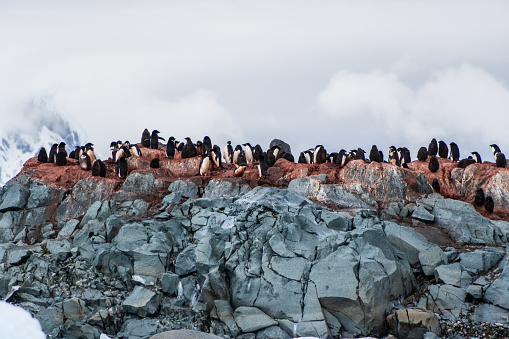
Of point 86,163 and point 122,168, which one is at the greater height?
point 86,163

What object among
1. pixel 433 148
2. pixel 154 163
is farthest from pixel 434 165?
pixel 154 163

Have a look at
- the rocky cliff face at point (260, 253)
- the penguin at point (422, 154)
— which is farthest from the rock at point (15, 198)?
the penguin at point (422, 154)

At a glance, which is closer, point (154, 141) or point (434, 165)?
point (434, 165)

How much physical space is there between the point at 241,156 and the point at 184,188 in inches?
250

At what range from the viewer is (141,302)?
18000 mm

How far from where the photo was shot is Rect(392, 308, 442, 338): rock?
16.2 meters

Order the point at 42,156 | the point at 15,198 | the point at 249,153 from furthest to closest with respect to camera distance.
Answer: the point at 249,153 < the point at 42,156 < the point at 15,198

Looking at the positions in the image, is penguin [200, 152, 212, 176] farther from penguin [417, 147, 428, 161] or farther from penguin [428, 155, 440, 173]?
penguin [417, 147, 428, 161]

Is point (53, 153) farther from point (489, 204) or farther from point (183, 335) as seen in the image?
point (489, 204)

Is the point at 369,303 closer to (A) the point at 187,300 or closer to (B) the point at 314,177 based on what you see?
(A) the point at 187,300

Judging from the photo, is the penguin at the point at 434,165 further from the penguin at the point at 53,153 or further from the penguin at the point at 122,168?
the penguin at the point at 53,153

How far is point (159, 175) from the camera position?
26609mm

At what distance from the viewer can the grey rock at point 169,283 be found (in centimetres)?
1906

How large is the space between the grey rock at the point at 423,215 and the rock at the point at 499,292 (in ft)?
17.1
